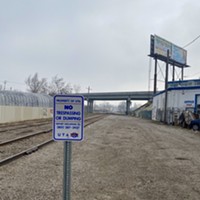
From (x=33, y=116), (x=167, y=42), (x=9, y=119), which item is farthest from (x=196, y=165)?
(x=167, y=42)

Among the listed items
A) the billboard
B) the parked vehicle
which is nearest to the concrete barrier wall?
the parked vehicle

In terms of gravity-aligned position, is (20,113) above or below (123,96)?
below

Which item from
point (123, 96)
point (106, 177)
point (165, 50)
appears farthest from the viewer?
point (123, 96)

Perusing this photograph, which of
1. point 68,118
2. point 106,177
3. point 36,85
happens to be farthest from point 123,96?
point 68,118

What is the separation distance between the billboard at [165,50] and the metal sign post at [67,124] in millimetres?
62199

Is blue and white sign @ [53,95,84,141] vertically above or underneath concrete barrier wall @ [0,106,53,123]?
above

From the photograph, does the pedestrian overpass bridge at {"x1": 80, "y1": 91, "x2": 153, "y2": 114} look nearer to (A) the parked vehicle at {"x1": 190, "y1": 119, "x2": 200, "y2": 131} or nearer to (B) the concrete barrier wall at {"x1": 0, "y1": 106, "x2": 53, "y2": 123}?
(B) the concrete barrier wall at {"x1": 0, "y1": 106, "x2": 53, "y2": 123}

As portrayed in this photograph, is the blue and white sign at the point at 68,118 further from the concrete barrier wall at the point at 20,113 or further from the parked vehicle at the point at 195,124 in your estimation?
the concrete barrier wall at the point at 20,113

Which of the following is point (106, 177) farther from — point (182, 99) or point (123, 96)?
point (123, 96)

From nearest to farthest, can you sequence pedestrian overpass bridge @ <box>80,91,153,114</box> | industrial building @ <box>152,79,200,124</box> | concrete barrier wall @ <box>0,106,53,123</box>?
concrete barrier wall @ <box>0,106,53,123</box> → industrial building @ <box>152,79,200,124</box> → pedestrian overpass bridge @ <box>80,91,153,114</box>

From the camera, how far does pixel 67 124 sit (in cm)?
341

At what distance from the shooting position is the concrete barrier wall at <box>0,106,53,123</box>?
3300 cm

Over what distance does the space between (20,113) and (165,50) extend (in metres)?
41.3

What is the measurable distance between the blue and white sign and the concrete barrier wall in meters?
30.8
